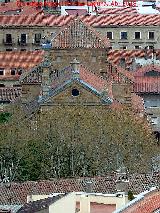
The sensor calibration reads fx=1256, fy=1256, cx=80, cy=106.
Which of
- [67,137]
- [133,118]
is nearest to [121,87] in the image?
[133,118]

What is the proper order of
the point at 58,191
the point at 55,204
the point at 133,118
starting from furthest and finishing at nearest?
the point at 133,118 → the point at 58,191 → the point at 55,204

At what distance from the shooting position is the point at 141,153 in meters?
73.3

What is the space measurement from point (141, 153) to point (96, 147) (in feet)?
8.77

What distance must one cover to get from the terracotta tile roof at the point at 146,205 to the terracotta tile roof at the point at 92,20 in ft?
264

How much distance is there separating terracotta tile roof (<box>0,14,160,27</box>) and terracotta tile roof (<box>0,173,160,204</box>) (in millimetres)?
72211

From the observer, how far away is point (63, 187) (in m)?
60.5

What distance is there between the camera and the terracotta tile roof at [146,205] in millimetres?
50812

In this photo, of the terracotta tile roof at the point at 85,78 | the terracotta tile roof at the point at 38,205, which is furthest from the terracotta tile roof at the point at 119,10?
the terracotta tile roof at the point at 38,205

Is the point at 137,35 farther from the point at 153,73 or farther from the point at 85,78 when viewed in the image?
the point at 85,78

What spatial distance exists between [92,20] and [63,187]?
7521 cm

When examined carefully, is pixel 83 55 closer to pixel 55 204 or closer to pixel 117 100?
pixel 117 100

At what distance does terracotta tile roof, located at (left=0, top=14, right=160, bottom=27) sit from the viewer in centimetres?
13412

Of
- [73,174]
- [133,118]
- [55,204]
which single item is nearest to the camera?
[55,204]

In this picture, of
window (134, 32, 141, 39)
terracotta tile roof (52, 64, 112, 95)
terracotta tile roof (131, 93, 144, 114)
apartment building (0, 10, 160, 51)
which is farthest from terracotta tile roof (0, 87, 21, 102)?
window (134, 32, 141, 39)
